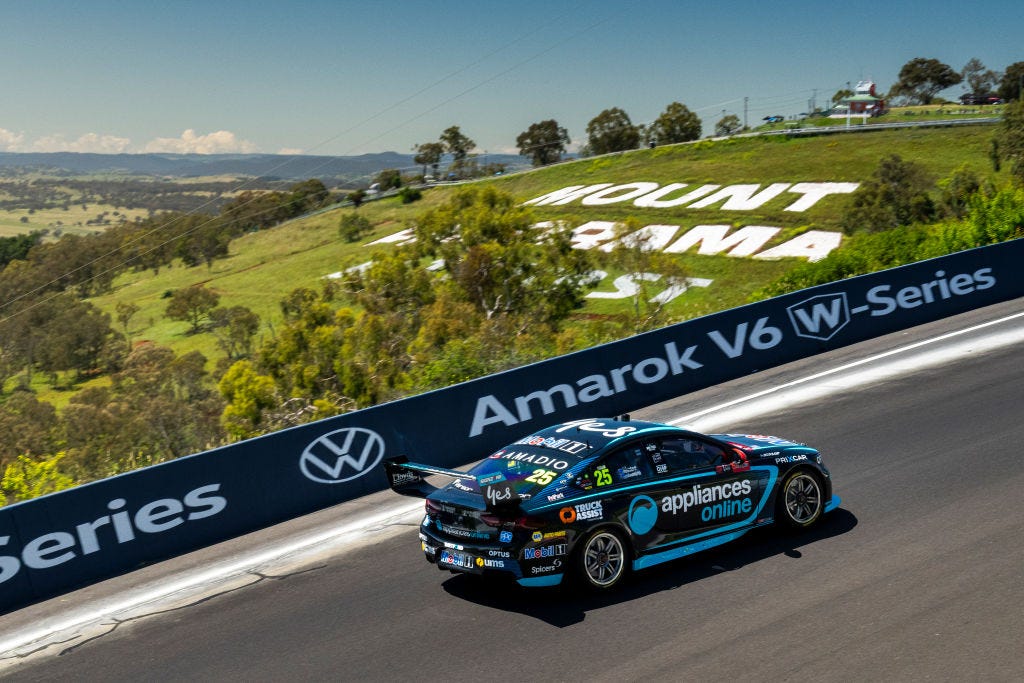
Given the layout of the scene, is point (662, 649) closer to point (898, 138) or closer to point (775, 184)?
point (775, 184)

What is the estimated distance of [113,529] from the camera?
12180 mm

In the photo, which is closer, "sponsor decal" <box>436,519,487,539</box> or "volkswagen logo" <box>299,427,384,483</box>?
"sponsor decal" <box>436,519,487,539</box>

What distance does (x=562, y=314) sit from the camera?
139 feet

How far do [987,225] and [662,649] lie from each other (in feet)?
75.0

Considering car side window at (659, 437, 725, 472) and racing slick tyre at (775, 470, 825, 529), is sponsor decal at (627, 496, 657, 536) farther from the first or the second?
racing slick tyre at (775, 470, 825, 529)

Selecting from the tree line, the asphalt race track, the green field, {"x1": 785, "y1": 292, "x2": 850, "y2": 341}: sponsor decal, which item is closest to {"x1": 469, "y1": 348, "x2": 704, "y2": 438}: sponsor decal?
{"x1": 785, "y1": 292, "x2": 850, "y2": 341}: sponsor decal

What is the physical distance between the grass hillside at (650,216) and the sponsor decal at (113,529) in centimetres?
3287

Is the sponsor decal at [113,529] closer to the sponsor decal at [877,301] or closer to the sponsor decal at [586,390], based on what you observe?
the sponsor decal at [586,390]

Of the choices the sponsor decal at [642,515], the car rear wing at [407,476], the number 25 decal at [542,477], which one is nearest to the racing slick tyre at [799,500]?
the sponsor decal at [642,515]

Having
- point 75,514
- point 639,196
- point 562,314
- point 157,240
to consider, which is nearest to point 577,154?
point 639,196

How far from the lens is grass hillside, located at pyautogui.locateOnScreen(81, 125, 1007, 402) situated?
54.4m

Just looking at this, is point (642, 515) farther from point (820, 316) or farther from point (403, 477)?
point (820, 316)

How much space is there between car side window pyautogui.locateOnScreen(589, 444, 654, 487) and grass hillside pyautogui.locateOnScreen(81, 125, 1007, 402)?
33.9 metres

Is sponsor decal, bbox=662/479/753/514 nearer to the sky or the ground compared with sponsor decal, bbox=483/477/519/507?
nearer to the ground
